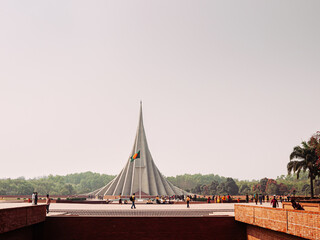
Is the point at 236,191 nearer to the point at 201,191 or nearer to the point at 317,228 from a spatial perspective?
the point at 201,191

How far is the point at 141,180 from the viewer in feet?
206

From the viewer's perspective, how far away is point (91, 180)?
516ft

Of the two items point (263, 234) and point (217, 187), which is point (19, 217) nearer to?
point (263, 234)

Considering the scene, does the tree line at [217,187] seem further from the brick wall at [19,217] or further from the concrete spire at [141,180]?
the brick wall at [19,217]

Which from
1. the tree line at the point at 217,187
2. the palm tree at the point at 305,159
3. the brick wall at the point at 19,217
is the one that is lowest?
the tree line at the point at 217,187

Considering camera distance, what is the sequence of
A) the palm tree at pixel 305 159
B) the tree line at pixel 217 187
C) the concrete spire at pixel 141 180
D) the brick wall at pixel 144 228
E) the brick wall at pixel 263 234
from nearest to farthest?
1. the brick wall at pixel 263 234
2. the brick wall at pixel 144 228
3. the palm tree at pixel 305 159
4. the concrete spire at pixel 141 180
5. the tree line at pixel 217 187

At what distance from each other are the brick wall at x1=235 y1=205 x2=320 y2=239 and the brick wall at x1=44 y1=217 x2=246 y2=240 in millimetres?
935

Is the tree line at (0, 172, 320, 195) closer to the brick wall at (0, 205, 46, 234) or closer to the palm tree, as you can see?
the palm tree

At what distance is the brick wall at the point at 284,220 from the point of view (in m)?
9.28

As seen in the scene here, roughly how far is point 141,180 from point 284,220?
53015 millimetres

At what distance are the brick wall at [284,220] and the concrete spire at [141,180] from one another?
4546 centimetres

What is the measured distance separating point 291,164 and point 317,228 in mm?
24456

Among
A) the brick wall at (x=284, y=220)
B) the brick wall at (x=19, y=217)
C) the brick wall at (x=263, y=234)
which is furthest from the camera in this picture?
the brick wall at (x=19, y=217)

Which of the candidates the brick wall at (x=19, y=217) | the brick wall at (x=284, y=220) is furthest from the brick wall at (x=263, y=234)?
the brick wall at (x=19, y=217)
